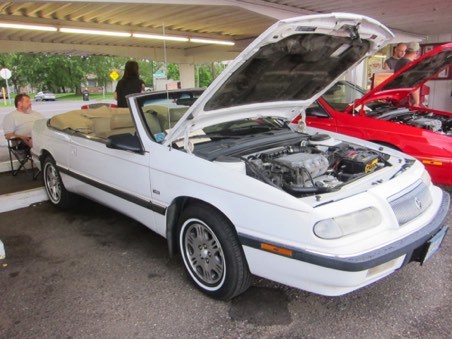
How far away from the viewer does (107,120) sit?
4465 millimetres

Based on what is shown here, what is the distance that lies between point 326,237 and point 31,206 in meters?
4.17

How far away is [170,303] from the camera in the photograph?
9.21 ft

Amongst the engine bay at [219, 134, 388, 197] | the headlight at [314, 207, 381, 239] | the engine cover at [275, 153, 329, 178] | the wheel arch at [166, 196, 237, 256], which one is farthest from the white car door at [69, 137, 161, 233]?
the headlight at [314, 207, 381, 239]

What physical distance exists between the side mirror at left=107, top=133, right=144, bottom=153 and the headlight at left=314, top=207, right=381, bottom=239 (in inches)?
64.8

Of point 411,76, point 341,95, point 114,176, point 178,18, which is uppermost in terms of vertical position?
point 178,18

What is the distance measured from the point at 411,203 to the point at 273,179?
36.1 inches

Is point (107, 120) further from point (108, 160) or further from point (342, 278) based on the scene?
point (342, 278)

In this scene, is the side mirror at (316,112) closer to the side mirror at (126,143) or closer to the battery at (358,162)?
the battery at (358,162)

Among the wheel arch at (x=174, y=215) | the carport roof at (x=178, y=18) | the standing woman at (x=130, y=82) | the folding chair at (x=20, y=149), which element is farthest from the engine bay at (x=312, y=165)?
the folding chair at (x=20, y=149)

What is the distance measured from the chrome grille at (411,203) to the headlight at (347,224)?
0.19 m

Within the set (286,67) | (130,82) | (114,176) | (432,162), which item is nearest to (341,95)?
(432,162)

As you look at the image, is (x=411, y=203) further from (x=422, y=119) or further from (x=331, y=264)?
(x=422, y=119)

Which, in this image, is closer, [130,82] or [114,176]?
[114,176]

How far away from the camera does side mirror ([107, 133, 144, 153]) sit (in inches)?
125
